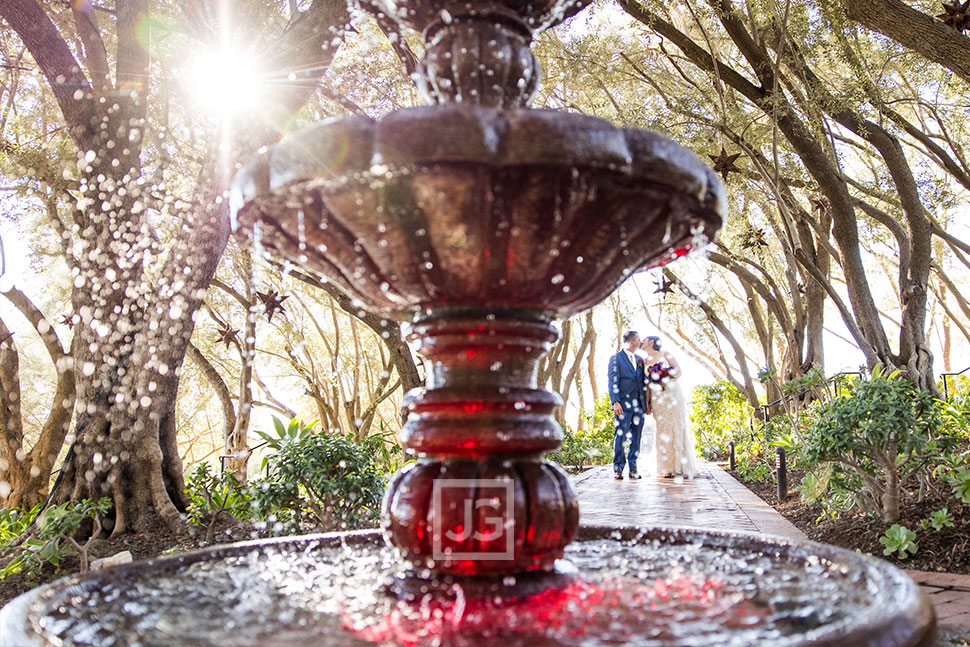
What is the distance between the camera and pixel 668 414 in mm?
10414

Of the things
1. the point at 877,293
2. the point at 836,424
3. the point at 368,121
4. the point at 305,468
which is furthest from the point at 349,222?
the point at 877,293

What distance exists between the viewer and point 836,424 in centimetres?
491

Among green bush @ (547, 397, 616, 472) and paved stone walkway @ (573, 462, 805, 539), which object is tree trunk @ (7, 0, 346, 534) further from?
green bush @ (547, 397, 616, 472)

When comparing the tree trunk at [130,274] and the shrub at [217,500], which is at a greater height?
the tree trunk at [130,274]

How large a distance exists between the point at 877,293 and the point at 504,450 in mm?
26380

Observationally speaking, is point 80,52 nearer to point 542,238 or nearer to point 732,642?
point 542,238

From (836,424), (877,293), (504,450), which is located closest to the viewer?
(504,450)

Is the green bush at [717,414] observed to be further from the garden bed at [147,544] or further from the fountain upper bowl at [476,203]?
the fountain upper bowl at [476,203]

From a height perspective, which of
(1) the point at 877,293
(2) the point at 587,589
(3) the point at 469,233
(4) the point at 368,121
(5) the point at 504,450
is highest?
(1) the point at 877,293

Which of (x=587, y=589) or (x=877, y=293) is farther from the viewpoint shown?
(x=877, y=293)

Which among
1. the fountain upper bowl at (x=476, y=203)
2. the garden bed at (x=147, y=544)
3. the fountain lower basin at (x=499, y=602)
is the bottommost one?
the garden bed at (x=147, y=544)

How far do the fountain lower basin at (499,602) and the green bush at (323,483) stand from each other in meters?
2.70

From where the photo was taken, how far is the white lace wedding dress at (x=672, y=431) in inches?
410

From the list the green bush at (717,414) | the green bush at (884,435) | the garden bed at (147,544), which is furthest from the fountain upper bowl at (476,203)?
the green bush at (717,414)
